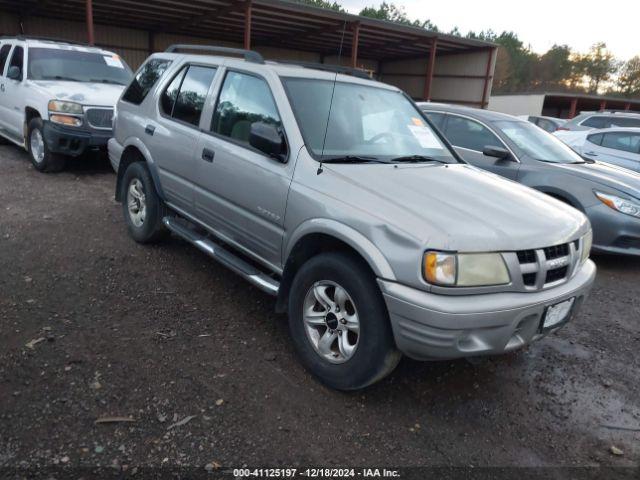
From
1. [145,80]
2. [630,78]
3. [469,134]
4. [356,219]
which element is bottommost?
[356,219]

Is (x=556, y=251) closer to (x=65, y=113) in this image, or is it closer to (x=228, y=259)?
(x=228, y=259)

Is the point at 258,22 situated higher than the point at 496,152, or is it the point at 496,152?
the point at 258,22

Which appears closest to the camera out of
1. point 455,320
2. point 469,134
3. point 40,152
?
point 455,320

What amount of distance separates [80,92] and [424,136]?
567 cm

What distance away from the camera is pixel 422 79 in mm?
25219

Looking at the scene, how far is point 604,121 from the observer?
11.0 m

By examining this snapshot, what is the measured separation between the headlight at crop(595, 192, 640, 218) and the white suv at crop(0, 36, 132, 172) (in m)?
6.62

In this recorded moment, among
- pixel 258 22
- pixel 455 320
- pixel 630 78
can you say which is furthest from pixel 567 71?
pixel 455 320

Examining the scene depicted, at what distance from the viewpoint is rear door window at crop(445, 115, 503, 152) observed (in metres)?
6.25

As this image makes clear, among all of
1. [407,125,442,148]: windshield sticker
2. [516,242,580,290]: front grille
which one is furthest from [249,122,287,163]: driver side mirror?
[516,242,580,290]: front grille

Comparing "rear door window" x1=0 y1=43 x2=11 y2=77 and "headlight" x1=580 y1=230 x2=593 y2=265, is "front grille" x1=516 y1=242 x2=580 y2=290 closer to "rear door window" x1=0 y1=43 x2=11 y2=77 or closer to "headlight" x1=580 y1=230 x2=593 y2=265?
"headlight" x1=580 y1=230 x2=593 y2=265

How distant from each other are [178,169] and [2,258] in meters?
1.84

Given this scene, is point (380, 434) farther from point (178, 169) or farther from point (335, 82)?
point (178, 169)

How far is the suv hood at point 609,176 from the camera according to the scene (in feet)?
17.9
